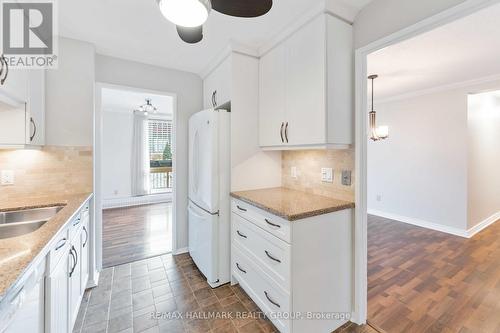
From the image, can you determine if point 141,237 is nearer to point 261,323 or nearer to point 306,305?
point 261,323

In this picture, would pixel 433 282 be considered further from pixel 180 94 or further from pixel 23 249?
pixel 180 94

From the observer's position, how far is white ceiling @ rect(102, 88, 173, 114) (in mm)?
3953

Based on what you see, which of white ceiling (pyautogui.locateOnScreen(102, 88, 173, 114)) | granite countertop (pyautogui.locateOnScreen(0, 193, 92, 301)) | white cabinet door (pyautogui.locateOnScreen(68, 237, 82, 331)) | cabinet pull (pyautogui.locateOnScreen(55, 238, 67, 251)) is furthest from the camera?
white ceiling (pyautogui.locateOnScreen(102, 88, 173, 114))

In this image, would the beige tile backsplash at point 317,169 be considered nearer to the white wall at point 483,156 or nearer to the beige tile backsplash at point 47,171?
the beige tile backsplash at point 47,171

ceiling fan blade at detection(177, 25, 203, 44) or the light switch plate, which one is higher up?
ceiling fan blade at detection(177, 25, 203, 44)

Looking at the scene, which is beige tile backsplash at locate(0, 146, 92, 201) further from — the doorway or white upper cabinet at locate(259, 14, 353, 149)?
white upper cabinet at locate(259, 14, 353, 149)

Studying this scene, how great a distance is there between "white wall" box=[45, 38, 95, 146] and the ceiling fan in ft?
5.44

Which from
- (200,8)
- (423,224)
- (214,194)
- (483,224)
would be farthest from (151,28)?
(483,224)

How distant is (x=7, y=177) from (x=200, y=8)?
87.7 inches

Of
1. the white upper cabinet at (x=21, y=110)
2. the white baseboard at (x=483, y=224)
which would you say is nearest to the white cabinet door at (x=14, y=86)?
the white upper cabinet at (x=21, y=110)

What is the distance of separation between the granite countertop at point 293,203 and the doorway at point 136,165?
225 cm

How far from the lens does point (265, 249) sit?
1.63 meters

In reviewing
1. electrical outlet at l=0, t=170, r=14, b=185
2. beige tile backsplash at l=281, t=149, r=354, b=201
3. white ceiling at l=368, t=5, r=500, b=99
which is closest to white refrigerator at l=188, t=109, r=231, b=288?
beige tile backsplash at l=281, t=149, r=354, b=201

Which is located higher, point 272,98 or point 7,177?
point 272,98
